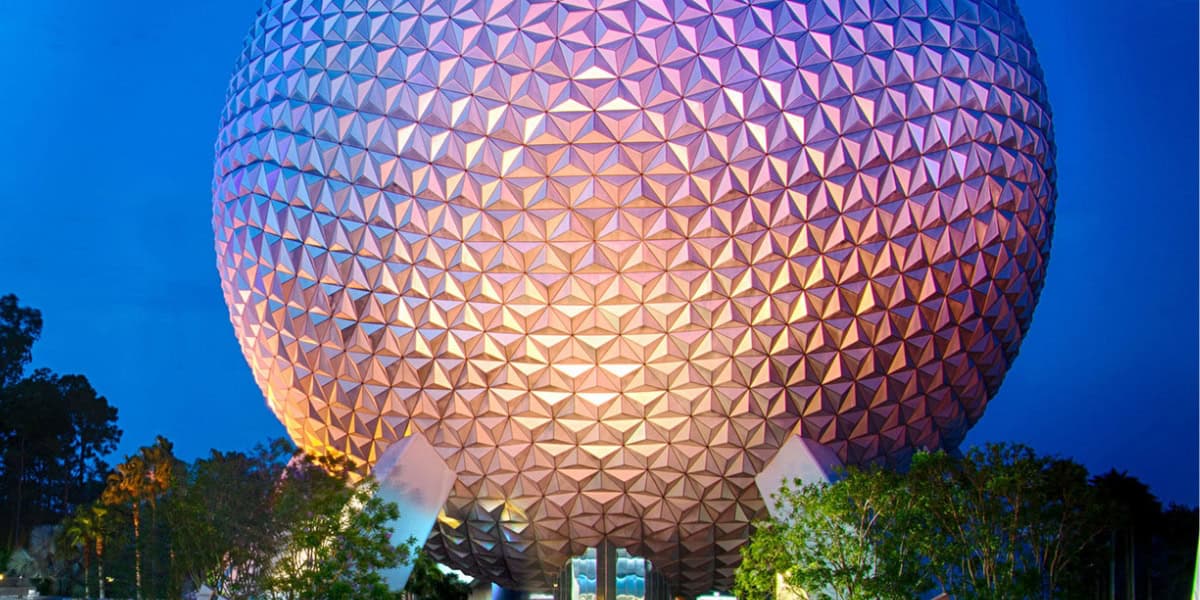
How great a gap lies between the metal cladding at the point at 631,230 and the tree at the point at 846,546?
141 inches

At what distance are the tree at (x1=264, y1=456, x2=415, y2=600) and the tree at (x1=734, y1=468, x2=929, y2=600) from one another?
24.6 feet

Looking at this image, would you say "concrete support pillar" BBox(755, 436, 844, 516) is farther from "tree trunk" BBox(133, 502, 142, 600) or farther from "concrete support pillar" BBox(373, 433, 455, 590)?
"tree trunk" BBox(133, 502, 142, 600)

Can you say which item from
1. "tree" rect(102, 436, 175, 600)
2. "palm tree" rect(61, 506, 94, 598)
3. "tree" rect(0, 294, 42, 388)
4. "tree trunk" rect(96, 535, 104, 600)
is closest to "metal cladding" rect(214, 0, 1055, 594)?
"tree" rect(102, 436, 175, 600)

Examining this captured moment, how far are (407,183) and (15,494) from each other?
3099 centimetres

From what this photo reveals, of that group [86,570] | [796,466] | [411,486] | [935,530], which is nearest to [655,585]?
[796,466]

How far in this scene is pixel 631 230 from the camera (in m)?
25.3

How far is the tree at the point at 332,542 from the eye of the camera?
78.7ft

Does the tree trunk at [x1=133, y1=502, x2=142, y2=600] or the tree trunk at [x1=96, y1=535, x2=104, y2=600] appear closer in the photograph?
the tree trunk at [x1=133, y1=502, x2=142, y2=600]

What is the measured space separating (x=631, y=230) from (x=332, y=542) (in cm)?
905

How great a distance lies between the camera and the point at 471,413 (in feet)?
88.7

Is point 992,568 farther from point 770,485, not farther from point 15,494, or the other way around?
point 15,494

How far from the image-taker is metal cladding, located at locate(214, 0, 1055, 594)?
25.2 m

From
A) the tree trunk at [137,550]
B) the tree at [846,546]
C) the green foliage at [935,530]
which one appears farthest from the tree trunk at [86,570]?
the tree at [846,546]

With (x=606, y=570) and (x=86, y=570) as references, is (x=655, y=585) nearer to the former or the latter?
(x=606, y=570)
